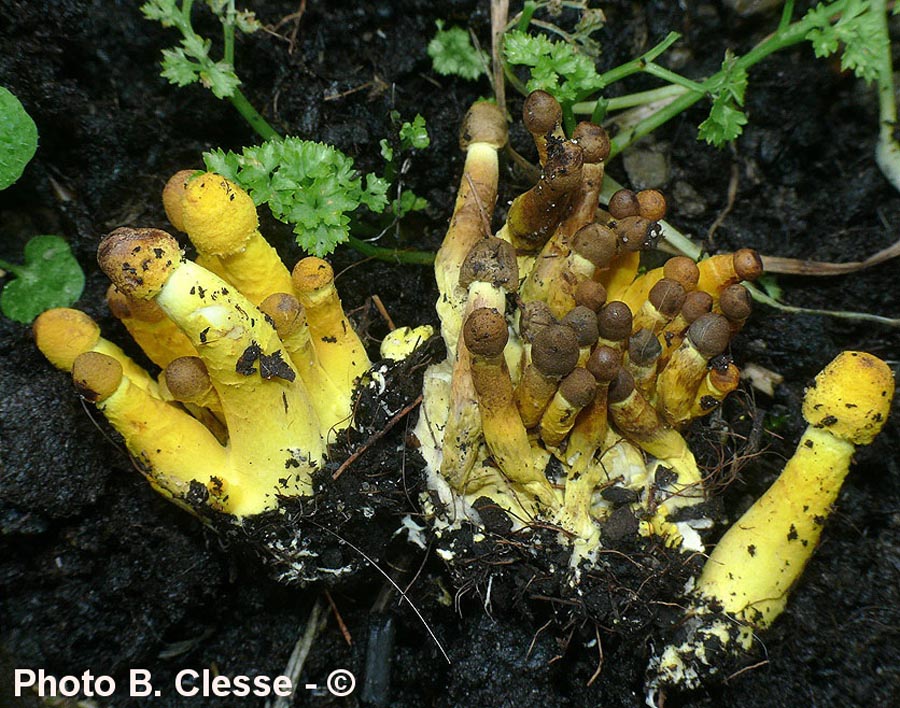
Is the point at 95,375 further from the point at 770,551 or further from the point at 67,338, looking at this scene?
the point at 770,551

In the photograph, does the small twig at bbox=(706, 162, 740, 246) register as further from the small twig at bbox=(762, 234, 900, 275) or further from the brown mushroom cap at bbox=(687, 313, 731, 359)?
the brown mushroom cap at bbox=(687, 313, 731, 359)

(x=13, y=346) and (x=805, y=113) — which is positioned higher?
(x=805, y=113)

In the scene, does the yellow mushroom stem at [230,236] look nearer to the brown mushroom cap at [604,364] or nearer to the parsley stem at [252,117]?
the parsley stem at [252,117]

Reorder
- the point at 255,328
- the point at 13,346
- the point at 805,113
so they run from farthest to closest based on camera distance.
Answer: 1. the point at 805,113
2. the point at 13,346
3. the point at 255,328

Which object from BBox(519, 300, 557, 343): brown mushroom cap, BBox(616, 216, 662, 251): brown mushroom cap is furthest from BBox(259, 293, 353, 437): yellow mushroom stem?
BBox(616, 216, 662, 251): brown mushroom cap

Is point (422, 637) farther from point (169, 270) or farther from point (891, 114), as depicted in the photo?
point (891, 114)

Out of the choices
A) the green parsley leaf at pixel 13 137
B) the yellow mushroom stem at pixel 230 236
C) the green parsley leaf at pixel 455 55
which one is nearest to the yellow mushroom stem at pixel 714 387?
the yellow mushroom stem at pixel 230 236

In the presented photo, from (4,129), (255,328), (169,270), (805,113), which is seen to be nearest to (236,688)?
(255,328)
